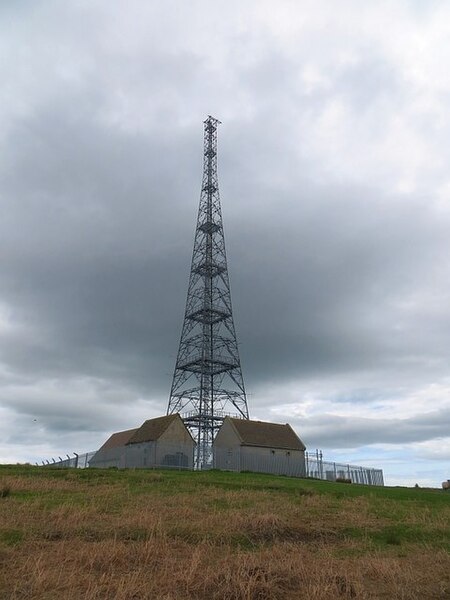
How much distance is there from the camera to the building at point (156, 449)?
55.0 m

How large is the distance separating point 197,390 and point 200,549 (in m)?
→ 52.1

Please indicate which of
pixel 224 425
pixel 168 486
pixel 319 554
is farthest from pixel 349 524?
pixel 224 425

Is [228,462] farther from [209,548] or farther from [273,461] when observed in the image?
[209,548]

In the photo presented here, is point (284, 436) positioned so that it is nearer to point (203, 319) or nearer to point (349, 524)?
point (203, 319)

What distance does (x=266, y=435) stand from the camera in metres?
62.7

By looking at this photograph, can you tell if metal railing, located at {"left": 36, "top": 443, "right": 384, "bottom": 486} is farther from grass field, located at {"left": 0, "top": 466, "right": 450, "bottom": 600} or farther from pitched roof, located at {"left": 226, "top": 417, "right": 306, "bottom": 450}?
grass field, located at {"left": 0, "top": 466, "right": 450, "bottom": 600}

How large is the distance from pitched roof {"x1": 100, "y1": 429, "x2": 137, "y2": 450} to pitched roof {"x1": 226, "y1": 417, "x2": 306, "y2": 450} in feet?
47.5

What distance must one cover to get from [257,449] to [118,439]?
2034 cm

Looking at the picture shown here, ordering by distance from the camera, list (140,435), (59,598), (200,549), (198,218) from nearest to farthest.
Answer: (59,598)
(200,549)
(140,435)
(198,218)

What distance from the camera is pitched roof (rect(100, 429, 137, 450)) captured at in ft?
222

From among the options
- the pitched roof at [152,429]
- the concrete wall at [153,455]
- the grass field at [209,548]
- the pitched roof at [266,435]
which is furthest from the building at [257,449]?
the grass field at [209,548]

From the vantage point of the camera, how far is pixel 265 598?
8.22m

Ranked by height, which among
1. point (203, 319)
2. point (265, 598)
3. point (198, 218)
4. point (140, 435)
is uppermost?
point (198, 218)

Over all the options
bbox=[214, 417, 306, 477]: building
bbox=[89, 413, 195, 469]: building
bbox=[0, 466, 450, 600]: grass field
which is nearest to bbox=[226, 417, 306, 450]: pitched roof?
bbox=[214, 417, 306, 477]: building
